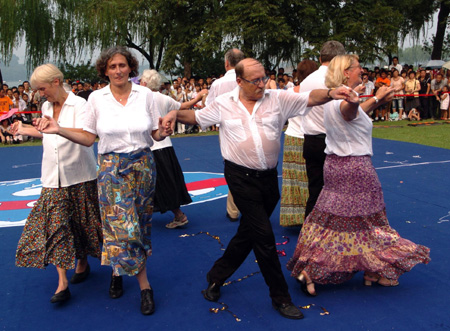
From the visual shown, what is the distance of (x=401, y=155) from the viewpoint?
32.8ft

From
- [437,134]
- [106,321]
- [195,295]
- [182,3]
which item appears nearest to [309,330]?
[195,295]

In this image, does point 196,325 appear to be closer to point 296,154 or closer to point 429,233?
point 296,154

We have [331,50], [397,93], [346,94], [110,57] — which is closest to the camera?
[346,94]

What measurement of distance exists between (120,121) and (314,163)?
2.09m

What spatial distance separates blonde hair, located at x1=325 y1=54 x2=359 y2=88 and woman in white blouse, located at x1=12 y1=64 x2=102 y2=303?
2069 millimetres

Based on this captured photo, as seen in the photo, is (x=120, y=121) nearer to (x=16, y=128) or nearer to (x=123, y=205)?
(x=123, y=205)

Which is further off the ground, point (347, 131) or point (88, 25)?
point (88, 25)

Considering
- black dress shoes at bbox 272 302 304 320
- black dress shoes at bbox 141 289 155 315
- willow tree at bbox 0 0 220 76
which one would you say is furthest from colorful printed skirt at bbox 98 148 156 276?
willow tree at bbox 0 0 220 76

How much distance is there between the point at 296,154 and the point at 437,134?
965 cm

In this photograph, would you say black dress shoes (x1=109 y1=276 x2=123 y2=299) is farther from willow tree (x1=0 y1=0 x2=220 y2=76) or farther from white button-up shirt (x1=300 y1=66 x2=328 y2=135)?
willow tree (x1=0 y1=0 x2=220 y2=76)

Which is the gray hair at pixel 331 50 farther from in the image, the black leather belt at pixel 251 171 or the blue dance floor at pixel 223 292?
the blue dance floor at pixel 223 292

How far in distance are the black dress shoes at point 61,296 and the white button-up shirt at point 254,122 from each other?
68.8 inches

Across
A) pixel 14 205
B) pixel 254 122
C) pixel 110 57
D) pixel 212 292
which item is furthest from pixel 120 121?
pixel 14 205

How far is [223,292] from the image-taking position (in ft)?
13.0
